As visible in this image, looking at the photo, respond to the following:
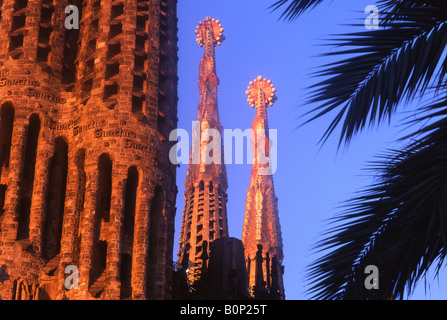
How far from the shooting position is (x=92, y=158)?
37688 mm

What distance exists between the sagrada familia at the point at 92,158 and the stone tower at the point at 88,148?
2.0 inches

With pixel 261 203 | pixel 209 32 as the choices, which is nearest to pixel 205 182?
pixel 261 203

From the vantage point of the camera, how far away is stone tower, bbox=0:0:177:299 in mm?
35812

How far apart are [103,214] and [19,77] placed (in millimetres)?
7876

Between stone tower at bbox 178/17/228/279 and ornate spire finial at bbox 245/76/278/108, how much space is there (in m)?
7.74

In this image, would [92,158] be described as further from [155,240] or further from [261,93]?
[261,93]

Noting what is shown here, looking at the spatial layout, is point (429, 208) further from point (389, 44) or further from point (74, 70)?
point (74, 70)

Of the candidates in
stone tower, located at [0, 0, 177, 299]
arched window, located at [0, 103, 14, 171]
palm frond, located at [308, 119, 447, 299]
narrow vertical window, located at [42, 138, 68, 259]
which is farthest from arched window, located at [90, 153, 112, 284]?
palm frond, located at [308, 119, 447, 299]

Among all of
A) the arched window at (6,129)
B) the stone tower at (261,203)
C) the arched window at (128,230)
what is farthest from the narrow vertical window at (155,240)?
the stone tower at (261,203)

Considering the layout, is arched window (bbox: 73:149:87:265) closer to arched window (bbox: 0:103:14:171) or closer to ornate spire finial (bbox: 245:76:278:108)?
arched window (bbox: 0:103:14:171)

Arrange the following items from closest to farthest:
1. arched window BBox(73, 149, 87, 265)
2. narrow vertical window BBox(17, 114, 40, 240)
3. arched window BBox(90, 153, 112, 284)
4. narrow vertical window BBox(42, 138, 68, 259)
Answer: arched window BBox(90, 153, 112, 284)
arched window BBox(73, 149, 87, 265)
narrow vertical window BBox(17, 114, 40, 240)
narrow vertical window BBox(42, 138, 68, 259)

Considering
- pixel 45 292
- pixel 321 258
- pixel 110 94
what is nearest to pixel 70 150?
pixel 110 94

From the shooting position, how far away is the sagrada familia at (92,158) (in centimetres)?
3578

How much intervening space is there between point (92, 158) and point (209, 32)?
47950 millimetres
